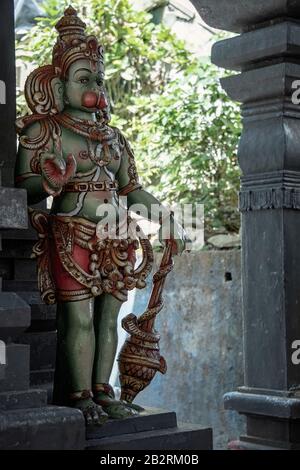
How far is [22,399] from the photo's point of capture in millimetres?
2471

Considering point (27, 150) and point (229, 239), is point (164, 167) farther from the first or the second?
point (27, 150)

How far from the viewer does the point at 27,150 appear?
107 inches

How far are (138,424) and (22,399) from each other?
18.1 inches

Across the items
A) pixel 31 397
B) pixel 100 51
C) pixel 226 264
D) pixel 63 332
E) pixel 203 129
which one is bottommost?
pixel 31 397

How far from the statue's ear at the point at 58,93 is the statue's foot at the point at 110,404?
97 cm

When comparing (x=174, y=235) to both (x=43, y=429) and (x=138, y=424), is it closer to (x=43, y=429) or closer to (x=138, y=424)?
(x=138, y=424)

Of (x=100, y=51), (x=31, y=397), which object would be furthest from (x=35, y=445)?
(x=100, y=51)

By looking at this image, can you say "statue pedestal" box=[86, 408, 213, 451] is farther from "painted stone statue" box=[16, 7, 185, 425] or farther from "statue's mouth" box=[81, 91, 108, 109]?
"statue's mouth" box=[81, 91, 108, 109]

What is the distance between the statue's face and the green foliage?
4336 millimetres

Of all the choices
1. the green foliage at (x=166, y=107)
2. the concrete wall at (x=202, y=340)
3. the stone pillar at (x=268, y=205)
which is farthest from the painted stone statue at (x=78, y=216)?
the green foliage at (x=166, y=107)

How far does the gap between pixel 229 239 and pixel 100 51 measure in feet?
15.1

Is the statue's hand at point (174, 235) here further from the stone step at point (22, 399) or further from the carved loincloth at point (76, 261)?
the stone step at point (22, 399)

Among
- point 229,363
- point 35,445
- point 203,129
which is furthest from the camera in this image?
point 203,129
